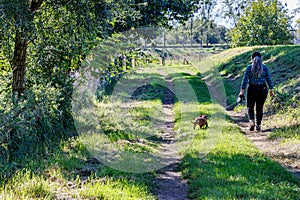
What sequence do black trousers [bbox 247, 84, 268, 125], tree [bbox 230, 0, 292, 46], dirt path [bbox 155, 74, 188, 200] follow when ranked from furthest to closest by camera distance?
tree [bbox 230, 0, 292, 46], black trousers [bbox 247, 84, 268, 125], dirt path [bbox 155, 74, 188, 200]

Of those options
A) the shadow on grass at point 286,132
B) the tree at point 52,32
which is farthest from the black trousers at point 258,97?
the tree at point 52,32

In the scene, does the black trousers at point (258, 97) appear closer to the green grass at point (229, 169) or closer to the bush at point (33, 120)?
the green grass at point (229, 169)

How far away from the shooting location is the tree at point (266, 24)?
37938 mm

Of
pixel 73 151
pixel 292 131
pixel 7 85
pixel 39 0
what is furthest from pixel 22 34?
pixel 292 131

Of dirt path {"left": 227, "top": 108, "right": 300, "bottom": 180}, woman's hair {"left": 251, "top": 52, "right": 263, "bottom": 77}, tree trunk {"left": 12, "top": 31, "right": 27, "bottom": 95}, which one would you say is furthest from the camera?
woman's hair {"left": 251, "top": 52, "right": 263, "bottom": 77}

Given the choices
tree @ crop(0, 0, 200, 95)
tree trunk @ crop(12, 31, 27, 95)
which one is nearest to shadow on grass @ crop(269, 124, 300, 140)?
tree @ crop(0, 0, 200, 95)

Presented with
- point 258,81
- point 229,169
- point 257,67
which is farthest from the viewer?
point 258,81

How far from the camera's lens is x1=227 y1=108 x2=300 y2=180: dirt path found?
6900 millimetres

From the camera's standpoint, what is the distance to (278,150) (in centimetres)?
802

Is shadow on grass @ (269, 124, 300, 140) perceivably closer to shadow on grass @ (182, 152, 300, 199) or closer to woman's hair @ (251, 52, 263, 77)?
woman's hair @ (251, 52, 263, 77)

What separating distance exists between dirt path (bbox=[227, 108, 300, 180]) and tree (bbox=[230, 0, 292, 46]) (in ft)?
98.6

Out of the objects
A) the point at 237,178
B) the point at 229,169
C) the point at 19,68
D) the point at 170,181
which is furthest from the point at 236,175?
the point at 19,68

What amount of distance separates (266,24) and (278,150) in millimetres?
32790

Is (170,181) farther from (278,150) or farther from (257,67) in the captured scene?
(257,67)
